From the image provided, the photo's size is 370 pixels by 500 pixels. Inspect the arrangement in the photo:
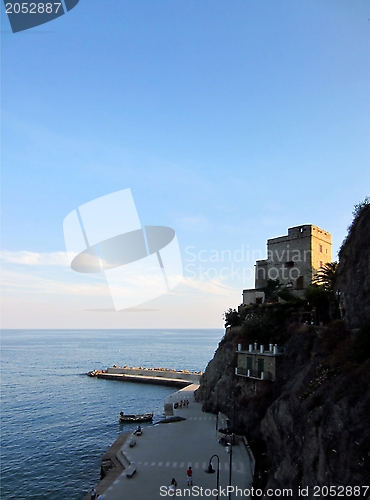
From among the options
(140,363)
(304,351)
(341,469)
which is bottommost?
(140,363)

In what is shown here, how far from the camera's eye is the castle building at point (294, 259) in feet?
157

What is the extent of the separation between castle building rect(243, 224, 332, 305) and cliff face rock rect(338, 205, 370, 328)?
19.1 m

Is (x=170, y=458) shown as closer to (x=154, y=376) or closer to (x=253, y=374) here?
(x=253, y=374)

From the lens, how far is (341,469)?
15469 millimetres

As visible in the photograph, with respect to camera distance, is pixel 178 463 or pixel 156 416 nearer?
pixel 178 463

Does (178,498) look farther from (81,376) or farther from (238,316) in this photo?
(81,376)

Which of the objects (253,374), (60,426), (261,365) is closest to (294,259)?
(261,365)

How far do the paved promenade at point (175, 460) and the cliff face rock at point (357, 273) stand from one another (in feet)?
43.8

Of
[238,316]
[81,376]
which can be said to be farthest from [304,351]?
[81,376]

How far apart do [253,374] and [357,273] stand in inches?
602

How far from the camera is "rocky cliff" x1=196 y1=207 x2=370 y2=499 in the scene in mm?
16016

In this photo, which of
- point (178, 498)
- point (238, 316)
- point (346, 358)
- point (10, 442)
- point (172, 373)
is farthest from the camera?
point (172, 373)

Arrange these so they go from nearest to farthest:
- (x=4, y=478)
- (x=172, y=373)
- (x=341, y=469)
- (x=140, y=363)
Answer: (x=341, y=469), (x=4, y=478), (x=172, y=373), (x=140, y=363)

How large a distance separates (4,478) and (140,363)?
3647 inches
